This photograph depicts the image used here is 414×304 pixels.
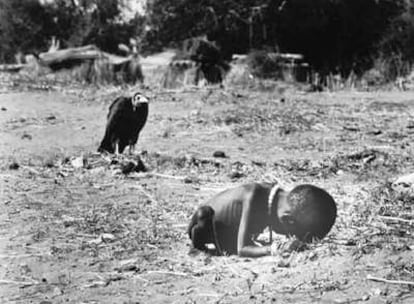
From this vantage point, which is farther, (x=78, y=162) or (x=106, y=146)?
(x=106, y=146)

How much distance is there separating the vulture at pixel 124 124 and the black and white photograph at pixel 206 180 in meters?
0.02

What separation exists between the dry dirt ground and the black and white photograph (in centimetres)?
2

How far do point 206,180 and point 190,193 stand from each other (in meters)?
0.65

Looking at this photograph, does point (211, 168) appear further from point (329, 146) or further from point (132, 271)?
point (132, 271)

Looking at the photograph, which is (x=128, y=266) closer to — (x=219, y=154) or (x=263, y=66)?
(x=219, y=154)

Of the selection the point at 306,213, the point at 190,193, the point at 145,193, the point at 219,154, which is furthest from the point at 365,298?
the point at 219,154

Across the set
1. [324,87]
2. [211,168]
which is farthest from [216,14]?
[211,168]

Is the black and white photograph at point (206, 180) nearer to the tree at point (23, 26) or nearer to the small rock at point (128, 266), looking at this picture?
the small rock at point (128, 266)

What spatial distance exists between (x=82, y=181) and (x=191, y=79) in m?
10.0

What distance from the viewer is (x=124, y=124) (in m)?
9.82

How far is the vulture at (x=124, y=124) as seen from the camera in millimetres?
9828

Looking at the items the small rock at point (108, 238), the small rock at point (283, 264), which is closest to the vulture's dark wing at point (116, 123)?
the small rock at point (108, 238)

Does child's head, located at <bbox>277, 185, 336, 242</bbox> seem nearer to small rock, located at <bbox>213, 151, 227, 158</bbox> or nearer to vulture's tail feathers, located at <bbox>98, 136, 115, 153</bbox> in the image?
small rock, located at <bbox>213, 151, 227, 158</bbox>

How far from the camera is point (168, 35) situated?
27328mm
